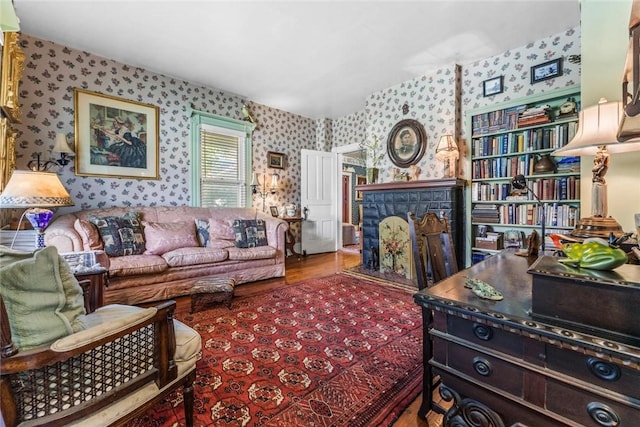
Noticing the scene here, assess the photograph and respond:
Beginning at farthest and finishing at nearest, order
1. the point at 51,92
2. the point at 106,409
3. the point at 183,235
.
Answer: the point at 183,235
the point at 51,92
the point at 106,409

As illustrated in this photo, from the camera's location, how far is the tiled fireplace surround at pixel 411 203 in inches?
139

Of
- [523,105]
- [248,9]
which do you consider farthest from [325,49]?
[523,105]

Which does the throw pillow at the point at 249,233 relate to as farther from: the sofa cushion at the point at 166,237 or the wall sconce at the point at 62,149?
the wall sconce at the point at 62,149

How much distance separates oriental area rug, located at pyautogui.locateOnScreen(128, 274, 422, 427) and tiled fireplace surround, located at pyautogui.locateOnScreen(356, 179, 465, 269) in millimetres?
1281

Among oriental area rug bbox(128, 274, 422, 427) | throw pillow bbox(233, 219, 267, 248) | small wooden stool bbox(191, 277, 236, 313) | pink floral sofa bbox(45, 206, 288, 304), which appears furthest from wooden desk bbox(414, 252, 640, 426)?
throw pillow bbox(233, 219, 267, 248)

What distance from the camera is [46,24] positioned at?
286cm

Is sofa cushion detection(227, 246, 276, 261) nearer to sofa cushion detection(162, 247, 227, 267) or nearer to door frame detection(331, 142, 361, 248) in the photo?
sofa cushion detection(162, 247, 227, 267)

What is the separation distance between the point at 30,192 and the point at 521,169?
4.46 m

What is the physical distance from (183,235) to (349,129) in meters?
3.74

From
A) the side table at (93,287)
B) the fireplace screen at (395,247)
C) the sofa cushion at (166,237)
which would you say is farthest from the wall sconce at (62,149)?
the fireplace screen at (395,247)

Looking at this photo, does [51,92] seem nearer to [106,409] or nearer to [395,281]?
[106,409]

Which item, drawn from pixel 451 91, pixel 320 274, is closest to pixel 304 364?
pixel 320 274

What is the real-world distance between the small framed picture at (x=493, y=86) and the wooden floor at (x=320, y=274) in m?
3.03

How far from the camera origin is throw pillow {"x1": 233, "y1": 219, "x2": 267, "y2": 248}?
12.4 feet
